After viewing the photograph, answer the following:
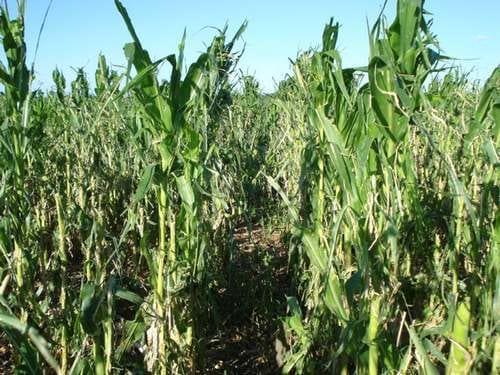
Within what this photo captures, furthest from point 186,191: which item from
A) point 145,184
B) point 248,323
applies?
point 248,323

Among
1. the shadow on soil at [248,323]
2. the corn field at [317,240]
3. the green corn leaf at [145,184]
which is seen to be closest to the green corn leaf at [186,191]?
the corn field at [317,240]

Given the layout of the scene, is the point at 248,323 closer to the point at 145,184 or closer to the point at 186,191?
the point at 186,191

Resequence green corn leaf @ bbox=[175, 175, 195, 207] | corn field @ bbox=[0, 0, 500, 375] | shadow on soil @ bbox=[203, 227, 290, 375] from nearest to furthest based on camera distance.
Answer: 1. corn field @ bbox=[0, 0, 500, 375]
2. green corn leaf @ bbox=[175, 175, 195, 207]
3. shadow on soil @ bbox=[203, 227, 290, 375]

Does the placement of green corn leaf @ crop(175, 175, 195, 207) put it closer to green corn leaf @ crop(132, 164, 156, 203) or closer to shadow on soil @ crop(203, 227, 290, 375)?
green corn leaf @ crop(132, 164, 156, 203)

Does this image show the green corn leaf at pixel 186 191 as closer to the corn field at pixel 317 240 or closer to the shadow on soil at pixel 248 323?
the corn field at pixel 317 240

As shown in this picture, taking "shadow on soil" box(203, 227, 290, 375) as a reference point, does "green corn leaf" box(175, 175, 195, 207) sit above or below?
above

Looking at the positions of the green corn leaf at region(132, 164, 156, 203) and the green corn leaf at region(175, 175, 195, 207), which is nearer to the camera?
the green corn leaf at region(132, 164, 156, 203)

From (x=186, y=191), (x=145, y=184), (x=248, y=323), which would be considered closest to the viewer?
(x=145, y=184)

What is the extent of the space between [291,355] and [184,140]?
0.90 m

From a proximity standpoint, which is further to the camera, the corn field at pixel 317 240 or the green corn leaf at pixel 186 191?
the green corn leaf at pixel 186 191

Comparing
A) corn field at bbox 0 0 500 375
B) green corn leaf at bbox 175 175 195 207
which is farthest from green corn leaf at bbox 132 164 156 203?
green corn leaf at bbox 175 175 195 207

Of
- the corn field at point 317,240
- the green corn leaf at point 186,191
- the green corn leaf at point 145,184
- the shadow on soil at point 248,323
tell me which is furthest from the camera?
the shadow on soil at point 248,323

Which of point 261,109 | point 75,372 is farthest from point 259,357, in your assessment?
point 261,109

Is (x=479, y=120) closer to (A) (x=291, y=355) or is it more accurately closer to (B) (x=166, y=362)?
(A) (x=291, y=355)
